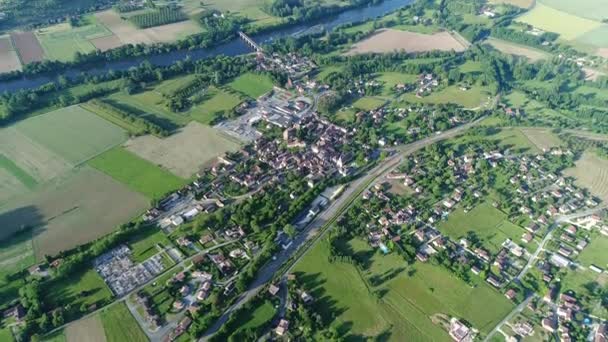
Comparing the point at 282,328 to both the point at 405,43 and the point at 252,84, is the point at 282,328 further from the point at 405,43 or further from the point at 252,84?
the point at 405,43

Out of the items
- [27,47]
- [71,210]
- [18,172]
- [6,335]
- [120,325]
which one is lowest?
[120,325]

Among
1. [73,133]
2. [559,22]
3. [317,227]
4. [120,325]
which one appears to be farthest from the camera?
[559,22]

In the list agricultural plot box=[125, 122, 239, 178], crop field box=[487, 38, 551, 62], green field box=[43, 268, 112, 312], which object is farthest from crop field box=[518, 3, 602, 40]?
green field box=[43, 268, 112, 312]

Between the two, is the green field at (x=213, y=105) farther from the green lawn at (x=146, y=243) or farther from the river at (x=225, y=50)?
the green lawn at (x=146, y=243)

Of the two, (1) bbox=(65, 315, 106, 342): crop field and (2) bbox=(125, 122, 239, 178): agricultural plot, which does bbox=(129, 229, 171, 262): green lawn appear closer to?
(1) bbox=(65, 315, 106, 342): crop field

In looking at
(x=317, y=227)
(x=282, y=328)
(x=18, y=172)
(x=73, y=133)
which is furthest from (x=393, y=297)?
(x=73, y=133)

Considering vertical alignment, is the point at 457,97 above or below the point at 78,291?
above

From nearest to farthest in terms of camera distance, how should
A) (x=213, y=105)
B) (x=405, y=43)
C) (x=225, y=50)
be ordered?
(x=213, y=105)
(x=225, y=50)
(x=405, y=43)

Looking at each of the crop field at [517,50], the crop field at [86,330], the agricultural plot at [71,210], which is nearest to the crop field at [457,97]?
the crop field at [517,50]
